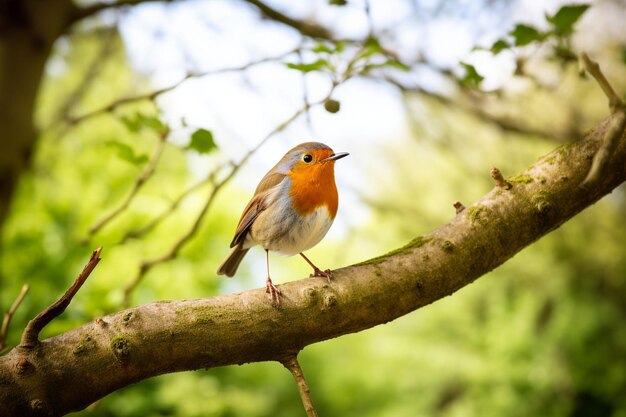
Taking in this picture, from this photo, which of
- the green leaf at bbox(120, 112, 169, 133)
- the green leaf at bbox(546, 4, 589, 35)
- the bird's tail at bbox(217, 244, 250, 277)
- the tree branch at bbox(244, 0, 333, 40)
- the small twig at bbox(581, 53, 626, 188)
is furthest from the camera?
the tree branch at bbox(244, 0, 333, 40)

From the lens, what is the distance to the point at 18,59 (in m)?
3.71

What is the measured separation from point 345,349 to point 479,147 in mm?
3711

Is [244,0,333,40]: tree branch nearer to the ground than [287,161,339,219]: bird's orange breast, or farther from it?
farther from it

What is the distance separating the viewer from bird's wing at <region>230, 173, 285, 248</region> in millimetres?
1843

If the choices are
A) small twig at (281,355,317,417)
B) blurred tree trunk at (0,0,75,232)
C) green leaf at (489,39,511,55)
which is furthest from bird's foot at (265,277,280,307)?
blurred tree trunk at (0,0,75,232)

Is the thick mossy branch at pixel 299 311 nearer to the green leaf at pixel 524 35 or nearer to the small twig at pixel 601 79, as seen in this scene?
the small twig at pixel 601 79

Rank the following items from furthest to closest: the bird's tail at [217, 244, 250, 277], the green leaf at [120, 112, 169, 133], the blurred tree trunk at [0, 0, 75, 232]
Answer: the blurred tree trunk at [0, 0, 75, 232] < the bird's tail at [217, 244, 250, 277] < the green leaf at [120, 112, 169, 133]

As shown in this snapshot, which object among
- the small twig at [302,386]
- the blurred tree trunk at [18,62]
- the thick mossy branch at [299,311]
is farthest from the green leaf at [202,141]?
the blurred tree trunk at [18,62]

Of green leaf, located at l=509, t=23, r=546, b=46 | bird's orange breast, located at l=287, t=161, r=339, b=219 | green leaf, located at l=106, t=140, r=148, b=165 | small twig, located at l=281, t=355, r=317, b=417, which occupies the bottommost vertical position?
small twig, located at l=281, t=355, r=317, b=417

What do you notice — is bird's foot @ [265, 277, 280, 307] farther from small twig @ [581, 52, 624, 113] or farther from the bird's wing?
small twig @ [581, 52, 624, 113]

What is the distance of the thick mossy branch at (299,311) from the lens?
3.97ft

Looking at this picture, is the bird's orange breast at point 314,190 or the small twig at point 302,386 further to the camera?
the bird's orange breast at point 314,190

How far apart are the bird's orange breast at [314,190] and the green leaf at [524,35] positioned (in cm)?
65

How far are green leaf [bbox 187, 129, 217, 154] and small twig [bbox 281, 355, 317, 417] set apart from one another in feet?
2.50
